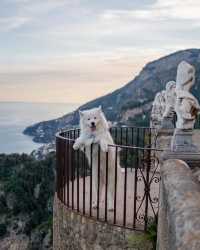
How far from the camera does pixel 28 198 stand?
128 ft

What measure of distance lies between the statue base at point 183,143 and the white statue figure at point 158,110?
14.8ft

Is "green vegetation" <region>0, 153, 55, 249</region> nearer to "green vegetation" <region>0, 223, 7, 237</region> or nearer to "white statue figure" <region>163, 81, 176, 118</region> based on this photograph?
"green vegetation" <region>0, 223, 7, 237</region>

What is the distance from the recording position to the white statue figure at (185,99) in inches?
195

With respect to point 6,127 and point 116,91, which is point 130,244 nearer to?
point 116,91

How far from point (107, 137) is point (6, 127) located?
145 m

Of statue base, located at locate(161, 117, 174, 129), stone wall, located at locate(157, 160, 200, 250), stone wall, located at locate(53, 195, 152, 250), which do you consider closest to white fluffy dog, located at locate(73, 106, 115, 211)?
stone wall, located at locate(53, 195, 152, 250)

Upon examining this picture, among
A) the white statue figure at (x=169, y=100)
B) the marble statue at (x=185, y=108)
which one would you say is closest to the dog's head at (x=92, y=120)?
the marble statue at (x=185, y=108)

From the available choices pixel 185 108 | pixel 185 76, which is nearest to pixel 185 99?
pixel 185 108

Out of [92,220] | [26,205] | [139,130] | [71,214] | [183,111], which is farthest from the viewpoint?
[26,205]

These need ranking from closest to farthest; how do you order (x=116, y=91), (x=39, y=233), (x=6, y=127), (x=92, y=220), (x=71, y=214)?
Result: (x=92, y=220) < (x=71, y=214) < (x=39, y=233) < (x=116, y=91) < (x=6, y=127)

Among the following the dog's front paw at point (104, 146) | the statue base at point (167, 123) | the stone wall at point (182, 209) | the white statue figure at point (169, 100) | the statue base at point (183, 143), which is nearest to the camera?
the stone wall at point (182, 209)

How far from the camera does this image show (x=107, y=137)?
18.9 ft

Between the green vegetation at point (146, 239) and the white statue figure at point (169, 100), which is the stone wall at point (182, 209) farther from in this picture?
the white statue figure at point (169, 100)

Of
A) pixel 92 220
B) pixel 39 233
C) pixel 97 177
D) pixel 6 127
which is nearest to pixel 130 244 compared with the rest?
pixel 92 220
